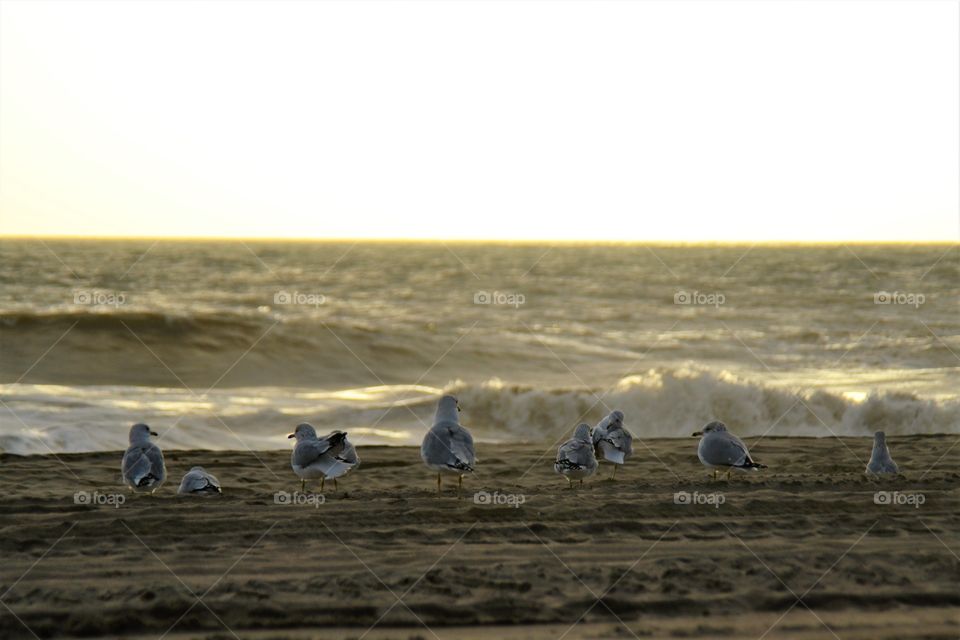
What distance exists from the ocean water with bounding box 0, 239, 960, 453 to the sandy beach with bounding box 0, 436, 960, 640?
5.13 m

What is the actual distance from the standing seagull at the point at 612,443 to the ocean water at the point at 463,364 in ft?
12.2

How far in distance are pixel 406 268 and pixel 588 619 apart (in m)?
71.7

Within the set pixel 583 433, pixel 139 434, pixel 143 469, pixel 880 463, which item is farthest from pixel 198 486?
pixel 880 463

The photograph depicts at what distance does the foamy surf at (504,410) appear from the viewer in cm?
1503

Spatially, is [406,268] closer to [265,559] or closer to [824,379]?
[824,379]

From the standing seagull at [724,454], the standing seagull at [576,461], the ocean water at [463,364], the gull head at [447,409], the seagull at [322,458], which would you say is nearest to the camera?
the seagull at [322,458]

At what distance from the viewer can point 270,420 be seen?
624 inches

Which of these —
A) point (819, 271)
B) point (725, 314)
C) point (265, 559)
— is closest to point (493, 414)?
point (265, 559)

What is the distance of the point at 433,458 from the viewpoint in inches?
379

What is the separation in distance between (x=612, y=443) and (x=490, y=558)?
409 cm

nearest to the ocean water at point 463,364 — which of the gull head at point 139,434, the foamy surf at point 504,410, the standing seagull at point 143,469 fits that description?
the foamy surf at point 504,410

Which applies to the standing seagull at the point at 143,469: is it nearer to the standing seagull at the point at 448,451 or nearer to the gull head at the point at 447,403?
the standing seagull at the point at 448,451

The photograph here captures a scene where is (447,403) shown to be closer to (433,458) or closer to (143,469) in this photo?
(433,458)

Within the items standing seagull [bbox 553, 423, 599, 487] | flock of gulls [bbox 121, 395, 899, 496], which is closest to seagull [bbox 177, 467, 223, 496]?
flock of gulls [bbox 121, 395, 899, 496]
